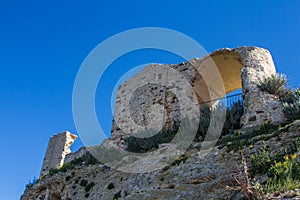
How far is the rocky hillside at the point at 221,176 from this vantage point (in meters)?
5.42

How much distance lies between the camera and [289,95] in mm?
9930

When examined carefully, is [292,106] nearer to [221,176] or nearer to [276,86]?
[276,86]

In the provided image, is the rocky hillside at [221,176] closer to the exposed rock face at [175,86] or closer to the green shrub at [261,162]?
the green shrub at [261,162]

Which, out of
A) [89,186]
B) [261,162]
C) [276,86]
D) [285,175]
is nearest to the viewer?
[285,175]

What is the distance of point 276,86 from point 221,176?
4.77m

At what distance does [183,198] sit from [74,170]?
613 centimetres

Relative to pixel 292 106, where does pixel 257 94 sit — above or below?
above

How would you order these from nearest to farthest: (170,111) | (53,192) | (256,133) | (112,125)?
(256,133), (53,192), (170,111), (112,125)

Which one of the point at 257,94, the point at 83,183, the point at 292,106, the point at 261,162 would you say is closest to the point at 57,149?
the point at 83,183

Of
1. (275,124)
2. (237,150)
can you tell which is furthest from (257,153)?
(275,124)

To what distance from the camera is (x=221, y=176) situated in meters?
6.57

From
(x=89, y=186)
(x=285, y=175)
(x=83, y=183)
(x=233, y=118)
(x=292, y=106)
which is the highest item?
(x=233, y=118)

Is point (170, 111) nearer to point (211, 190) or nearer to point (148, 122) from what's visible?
point (148, 122)

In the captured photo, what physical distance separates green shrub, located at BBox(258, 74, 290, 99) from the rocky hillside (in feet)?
6.39
